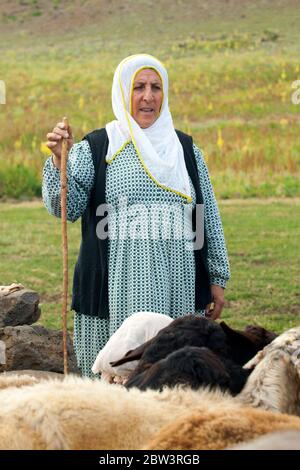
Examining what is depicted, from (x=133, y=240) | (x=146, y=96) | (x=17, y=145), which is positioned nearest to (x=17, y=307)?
(x=133, y=240)

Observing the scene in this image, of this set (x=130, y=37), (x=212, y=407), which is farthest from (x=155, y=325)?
(x=130, y=37)

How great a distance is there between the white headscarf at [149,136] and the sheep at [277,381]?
7.61 ft

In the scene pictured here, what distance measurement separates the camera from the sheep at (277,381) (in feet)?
10.9

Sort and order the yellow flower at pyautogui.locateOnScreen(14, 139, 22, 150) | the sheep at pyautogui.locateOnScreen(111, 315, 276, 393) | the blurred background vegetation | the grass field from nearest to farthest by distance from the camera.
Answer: the sheep at pyautogui.locateOnScreen(111, 315, 276, 393), the blurred background vegetation, the grass field, the yellow flower at pyautogui.locateOnScreen(14, 139, 22, 150)

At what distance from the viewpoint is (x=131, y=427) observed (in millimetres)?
3049

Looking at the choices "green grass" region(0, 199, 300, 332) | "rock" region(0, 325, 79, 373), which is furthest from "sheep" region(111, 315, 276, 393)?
"green grass" region(0, 199, 300, 332)

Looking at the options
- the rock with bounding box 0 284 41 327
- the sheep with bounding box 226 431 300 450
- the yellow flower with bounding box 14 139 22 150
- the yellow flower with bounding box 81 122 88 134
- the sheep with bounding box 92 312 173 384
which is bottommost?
the rock with bounding box 0 284 41 327

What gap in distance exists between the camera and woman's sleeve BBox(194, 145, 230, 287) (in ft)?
19.4

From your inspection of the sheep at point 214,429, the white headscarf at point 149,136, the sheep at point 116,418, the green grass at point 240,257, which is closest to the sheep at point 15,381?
the sheep at point 116,418

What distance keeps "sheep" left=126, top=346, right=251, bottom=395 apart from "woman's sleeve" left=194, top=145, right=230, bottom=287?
2.48m

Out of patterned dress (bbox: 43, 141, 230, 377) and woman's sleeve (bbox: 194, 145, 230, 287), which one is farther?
woman's sleeve (bbox: 194, 145, 230, 287)

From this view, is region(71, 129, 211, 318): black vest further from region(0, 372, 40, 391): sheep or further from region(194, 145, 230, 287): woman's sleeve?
region(0, 372, 40, 391): sheep
